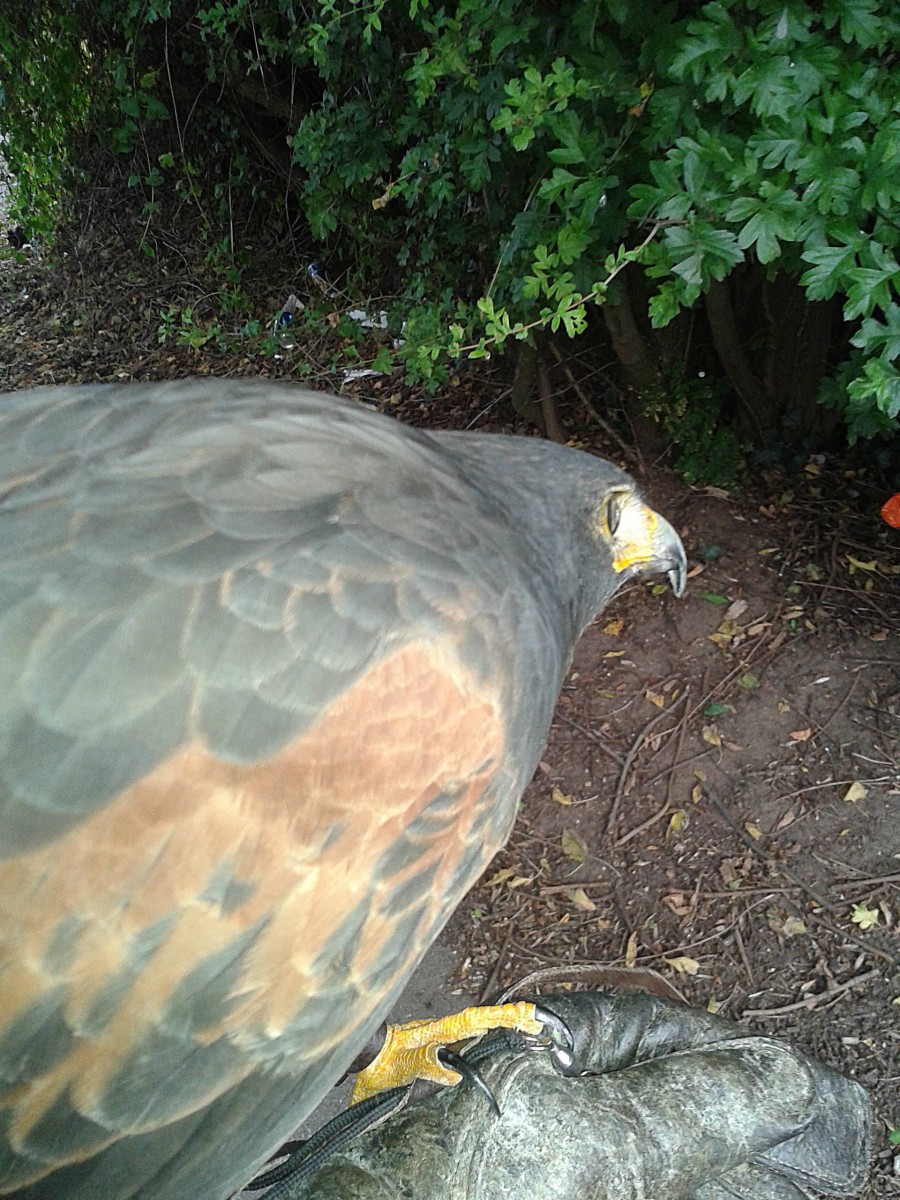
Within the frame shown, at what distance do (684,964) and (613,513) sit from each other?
163cm

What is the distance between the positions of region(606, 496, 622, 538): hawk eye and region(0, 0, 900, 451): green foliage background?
2.12ft

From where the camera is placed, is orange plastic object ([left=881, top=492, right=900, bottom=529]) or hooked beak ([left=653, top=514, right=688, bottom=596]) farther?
orange plastic object ([left=881, top=492, right=900, bottom=529])

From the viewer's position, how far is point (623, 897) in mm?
3393

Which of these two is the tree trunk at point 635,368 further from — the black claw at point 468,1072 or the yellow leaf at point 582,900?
the black claw at point 468,1072

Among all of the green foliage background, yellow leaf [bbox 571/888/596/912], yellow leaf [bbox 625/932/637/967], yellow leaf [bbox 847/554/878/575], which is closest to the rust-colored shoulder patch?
the green foliage background

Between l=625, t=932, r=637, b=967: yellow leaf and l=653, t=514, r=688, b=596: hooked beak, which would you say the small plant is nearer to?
l=653, t=514, r=688, b=596: hooked beak

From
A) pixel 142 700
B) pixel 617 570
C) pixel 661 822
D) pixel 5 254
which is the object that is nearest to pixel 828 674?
pixel 661 822

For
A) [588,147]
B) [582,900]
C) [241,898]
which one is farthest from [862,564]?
[241,898]

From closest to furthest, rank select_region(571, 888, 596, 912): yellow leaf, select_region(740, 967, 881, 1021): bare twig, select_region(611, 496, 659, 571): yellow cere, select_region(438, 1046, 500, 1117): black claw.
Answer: select_region(438, 1046, 500, 1117): black claw
select_region(611, 496, 659, 571): yellow cere
select_region(740, 967, 881, 1021): bare twig
select_region(571, 888, 596, 912): yellow leaf

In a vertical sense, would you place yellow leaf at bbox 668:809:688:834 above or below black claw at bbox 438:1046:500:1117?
below

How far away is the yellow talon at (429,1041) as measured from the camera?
211cm

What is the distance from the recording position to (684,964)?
3.16 meters

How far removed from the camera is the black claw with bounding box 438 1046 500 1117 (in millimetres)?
1937

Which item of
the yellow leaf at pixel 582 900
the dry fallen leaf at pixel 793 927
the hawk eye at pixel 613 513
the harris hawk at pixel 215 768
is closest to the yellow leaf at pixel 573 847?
the yellow leaf at pixel 582 900
